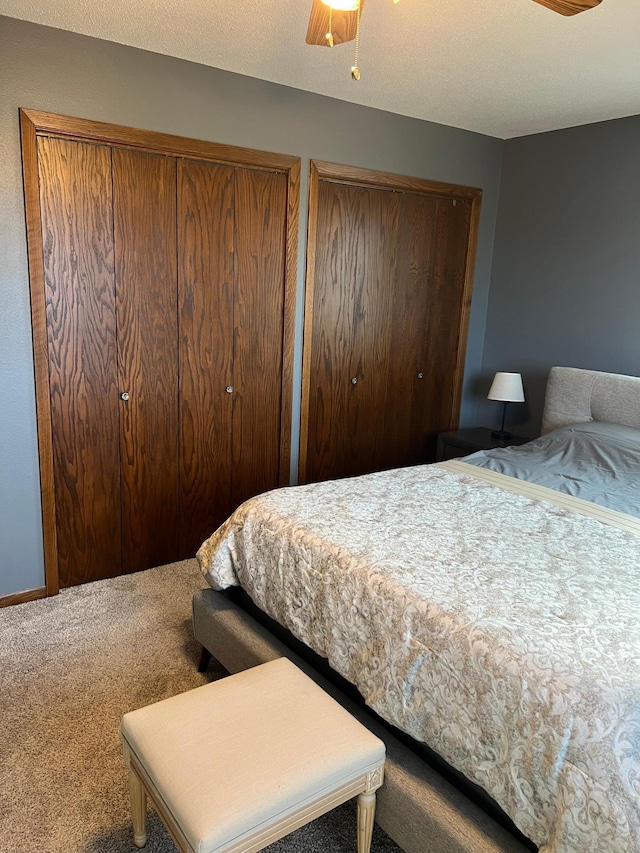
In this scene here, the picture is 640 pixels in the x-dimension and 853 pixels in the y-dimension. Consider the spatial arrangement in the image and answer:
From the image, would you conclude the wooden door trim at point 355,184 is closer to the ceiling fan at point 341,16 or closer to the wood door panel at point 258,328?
the wood door panel at point 258,328

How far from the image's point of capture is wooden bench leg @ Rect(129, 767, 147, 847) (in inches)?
62.0

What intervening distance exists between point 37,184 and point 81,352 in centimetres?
71

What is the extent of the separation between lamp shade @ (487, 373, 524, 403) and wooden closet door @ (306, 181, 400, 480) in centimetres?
67

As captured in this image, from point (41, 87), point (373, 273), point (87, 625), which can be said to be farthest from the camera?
point (373, 273)

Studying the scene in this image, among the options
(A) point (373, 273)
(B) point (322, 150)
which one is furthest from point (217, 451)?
(B) point (322, 150)

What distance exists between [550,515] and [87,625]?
1951mm

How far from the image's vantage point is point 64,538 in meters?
2.98

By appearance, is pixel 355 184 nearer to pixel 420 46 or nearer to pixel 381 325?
pixel 381 325

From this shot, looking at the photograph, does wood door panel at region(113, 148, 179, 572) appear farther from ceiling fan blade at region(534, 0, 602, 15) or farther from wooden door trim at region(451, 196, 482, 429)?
wooden door trim at region(451, 196, 482, 429)

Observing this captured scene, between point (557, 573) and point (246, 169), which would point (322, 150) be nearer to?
point (246, 169)

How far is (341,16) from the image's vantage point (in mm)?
1775

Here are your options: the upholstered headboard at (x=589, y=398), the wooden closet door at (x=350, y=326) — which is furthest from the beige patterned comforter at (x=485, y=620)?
the wooden closet door at (x=350, y=326)

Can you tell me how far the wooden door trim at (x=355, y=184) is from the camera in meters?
3.43

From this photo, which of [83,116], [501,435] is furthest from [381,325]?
[83,116]
